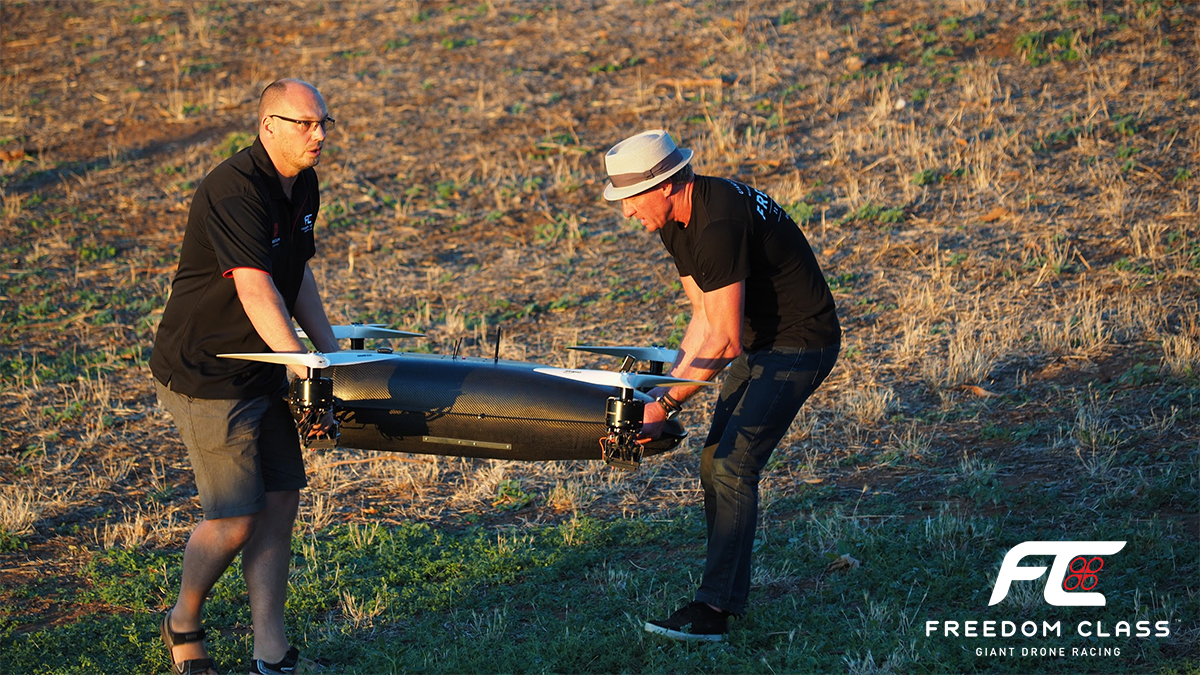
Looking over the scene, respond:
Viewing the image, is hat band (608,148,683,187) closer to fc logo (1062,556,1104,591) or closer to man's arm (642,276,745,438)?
man's arm (642,276,745,438)

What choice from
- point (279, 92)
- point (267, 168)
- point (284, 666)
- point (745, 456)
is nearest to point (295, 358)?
point (267, 168)

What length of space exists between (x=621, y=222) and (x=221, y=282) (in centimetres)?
779

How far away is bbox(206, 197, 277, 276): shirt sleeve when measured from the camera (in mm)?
4613

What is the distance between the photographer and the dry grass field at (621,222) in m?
7.30

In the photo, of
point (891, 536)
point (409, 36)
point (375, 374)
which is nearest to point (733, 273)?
point (375, 374)

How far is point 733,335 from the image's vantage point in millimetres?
4887

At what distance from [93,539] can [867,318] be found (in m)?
6.19

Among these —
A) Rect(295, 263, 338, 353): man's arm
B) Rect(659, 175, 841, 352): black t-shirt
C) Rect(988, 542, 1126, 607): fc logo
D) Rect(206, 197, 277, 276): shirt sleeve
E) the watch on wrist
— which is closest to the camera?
Rect(206, 197, 277, 276): shirt sleeve

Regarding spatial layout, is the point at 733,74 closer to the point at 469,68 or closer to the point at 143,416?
the point at 469,68


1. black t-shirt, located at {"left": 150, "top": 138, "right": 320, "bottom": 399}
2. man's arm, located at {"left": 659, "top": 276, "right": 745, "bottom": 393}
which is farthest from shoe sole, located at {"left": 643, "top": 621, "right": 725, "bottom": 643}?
black t-shirt, located at {"left": 150, "top": 138, "right": 320, "bottom": 399}

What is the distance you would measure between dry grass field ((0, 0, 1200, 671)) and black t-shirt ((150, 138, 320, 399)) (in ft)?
5.30

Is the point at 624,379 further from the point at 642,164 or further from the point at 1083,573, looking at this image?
the point at 1083,573

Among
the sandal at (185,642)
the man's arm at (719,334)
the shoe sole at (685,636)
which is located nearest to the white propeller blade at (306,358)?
the sandal at (185,642)

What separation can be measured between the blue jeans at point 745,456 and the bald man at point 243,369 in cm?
193
